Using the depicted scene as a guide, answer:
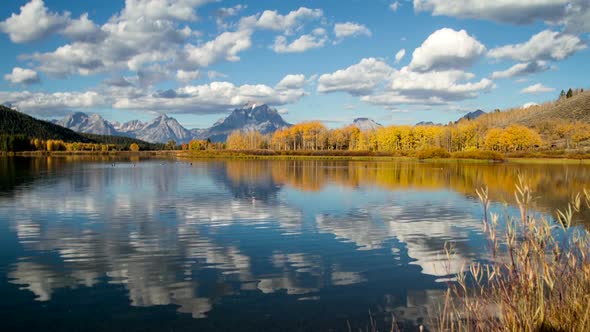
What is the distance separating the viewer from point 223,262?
14031mm

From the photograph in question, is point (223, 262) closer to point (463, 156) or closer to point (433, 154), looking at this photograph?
point (433, 154)

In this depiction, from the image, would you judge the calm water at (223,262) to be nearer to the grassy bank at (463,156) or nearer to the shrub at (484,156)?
the grassy bank at (463,156)

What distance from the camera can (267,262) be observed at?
14062 mm

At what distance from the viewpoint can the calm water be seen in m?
9.64

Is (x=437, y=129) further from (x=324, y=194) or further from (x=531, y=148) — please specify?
(x=324, y=194)

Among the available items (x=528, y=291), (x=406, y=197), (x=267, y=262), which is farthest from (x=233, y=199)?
(x=528, y=291)

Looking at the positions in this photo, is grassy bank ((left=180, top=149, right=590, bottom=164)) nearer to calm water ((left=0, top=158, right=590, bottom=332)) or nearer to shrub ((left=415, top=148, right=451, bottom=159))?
shrub ((left=415, top=148, right=451, bottom=159))

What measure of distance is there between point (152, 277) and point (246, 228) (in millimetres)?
7917

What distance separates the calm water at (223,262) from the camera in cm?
964

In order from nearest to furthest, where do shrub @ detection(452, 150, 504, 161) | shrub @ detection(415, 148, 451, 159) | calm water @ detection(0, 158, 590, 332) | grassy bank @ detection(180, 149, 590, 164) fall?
1. calm water @ detection(0, 158, 590, 332)
2. grassy bank @ detection(180, 149, 590, 164)
3. shrub @ detection(452, 150, 504, 161)
4. shrub @ detection(415, 148, 451, 159)

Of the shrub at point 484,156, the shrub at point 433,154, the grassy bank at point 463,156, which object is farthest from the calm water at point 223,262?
the shrub at point 433,154

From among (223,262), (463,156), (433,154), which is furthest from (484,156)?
(223,262)

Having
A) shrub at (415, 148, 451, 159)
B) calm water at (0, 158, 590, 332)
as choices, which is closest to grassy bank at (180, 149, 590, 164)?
shrub at (415, 148, 451, 159)

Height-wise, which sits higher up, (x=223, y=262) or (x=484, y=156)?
(x=484, y=156)
